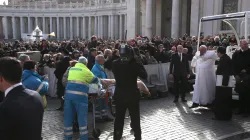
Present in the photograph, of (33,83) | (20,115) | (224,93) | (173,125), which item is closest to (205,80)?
(224,93)

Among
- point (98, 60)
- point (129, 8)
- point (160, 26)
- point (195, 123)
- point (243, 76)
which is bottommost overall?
point (195, 123)

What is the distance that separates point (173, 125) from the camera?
752 centimetres

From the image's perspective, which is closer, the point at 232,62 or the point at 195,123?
the point at 195,123

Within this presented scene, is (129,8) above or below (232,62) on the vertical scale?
above

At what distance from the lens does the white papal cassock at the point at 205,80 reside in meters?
8.98

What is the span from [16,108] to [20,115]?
0.08m

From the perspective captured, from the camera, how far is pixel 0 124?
2527 millimetres

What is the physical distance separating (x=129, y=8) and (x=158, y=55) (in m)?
24.5

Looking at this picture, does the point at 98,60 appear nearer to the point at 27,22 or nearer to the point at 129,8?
the point at 129,8

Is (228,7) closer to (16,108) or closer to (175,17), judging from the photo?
(175,17)

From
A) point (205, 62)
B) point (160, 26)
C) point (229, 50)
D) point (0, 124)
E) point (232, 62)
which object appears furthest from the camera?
point (160, 26)

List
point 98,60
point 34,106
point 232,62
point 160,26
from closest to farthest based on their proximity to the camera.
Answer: point 34,106 < point 98,60 < point 232,62 < point 160,26

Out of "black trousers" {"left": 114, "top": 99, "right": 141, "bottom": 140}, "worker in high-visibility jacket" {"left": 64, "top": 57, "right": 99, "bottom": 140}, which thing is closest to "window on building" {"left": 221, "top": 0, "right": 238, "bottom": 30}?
"black trousers" {"left": 114, "top": 99, "right": 141, "bottom": 140}

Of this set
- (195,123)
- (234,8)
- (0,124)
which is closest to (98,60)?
(195,123)
